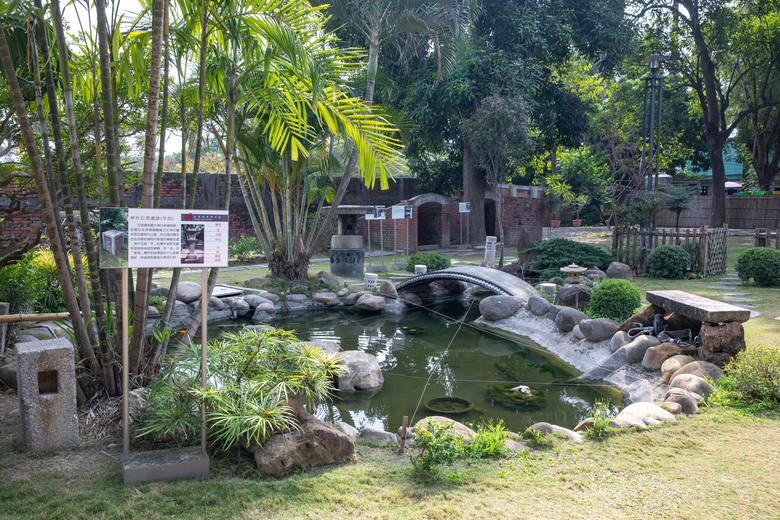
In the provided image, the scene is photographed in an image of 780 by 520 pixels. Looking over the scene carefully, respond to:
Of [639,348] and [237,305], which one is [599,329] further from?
[237,305]

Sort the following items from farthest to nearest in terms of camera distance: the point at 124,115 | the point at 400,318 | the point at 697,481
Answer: the point at 400,318 < the point at 124,115 < the point at 697,481

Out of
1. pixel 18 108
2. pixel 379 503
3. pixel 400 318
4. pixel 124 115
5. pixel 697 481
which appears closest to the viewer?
pixel 379 503

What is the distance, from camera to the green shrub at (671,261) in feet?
39.9

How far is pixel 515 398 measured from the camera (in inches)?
253

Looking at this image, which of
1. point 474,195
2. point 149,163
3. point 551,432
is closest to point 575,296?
point 551,432

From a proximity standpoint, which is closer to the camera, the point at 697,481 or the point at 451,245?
the point at 697,481

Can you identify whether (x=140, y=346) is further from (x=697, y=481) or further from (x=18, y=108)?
(x=697, y=481)

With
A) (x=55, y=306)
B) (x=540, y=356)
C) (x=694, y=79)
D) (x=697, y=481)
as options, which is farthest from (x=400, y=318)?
(x=694, y=79)

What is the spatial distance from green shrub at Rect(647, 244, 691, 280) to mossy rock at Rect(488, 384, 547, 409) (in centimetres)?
709

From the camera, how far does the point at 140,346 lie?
172 inches

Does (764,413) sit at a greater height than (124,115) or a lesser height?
lesser

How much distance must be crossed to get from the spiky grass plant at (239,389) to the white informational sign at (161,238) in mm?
865

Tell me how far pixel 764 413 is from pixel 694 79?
21.5m

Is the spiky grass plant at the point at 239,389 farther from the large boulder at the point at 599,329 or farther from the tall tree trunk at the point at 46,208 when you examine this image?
the large boulder at the point at 599,329
